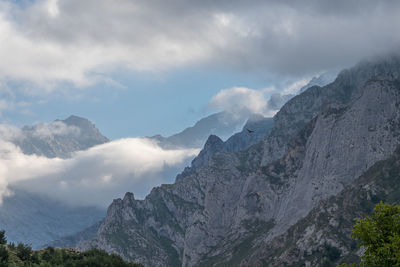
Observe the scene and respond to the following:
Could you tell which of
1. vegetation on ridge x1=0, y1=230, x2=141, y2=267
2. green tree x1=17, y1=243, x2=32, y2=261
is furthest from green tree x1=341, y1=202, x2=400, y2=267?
green tree x1=17, y1=243, x2=32, y2=261

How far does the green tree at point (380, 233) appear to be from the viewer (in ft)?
193

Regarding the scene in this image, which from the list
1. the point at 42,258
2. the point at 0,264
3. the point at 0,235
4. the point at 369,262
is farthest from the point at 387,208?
the point at 0,235

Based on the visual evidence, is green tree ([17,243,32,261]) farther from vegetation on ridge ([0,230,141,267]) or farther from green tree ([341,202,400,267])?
green tree ([341,202,400,267])

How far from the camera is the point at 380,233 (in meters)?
61.1

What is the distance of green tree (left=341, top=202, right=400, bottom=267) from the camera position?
5890 cm

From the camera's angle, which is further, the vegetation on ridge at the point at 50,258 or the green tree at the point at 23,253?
the green tree at the point at 23,253

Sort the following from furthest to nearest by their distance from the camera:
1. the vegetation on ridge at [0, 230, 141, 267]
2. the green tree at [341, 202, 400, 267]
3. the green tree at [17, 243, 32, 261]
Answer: the green tree at [17, 243, 32, 261] < the vegetation on ridge at [0, 230, 141, 267] < the green tree at [341, 202, 400, 267]

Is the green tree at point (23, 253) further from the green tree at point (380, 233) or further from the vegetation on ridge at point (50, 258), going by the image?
the green tree at point (380, 233)

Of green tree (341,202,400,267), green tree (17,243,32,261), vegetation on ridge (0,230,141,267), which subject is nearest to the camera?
green tree (341,202,400,267)

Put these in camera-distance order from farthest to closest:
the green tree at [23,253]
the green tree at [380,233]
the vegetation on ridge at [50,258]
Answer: the green tree at [23,253] → the vegetation on ridge at [50,258] → the green tree at [380,233]

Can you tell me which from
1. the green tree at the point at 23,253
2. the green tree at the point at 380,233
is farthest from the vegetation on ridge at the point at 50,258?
the green tree at the point at 380,233

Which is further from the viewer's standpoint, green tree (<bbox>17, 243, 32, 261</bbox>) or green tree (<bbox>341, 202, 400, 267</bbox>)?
green tree (<bbox>17, 243, 32, 261</bbox>)

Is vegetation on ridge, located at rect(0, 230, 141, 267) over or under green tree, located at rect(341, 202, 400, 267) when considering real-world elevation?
over

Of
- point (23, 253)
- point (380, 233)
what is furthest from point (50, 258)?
point (380, 233)
